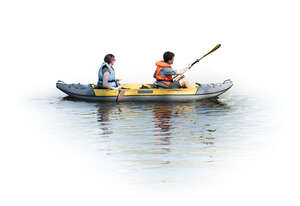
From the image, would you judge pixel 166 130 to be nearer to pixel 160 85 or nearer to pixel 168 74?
pixel 168 74

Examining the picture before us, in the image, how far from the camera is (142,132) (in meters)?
8.29

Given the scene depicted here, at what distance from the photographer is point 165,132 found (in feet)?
27.1

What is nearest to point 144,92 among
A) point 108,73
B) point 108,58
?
point 108,73

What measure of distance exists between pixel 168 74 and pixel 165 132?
399 centimetres

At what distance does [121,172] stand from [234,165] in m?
1.38

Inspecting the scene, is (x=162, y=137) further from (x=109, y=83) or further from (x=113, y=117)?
(x=109, y=83)

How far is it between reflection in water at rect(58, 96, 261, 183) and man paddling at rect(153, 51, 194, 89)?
59 centimetres

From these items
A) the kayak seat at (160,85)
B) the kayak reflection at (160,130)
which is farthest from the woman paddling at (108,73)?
the kayak seat at (160,85)

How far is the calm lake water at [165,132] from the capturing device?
243 inches

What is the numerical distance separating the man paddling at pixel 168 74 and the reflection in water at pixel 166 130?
59 centimetres

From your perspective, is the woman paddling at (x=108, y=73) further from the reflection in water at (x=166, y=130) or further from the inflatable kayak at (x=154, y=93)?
the reflection in water at (x=166, y=130)

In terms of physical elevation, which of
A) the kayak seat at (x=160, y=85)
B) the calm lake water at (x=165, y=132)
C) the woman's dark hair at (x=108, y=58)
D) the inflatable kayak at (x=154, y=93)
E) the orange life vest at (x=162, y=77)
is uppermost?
the woman's dark hair at (x=108, y=58)

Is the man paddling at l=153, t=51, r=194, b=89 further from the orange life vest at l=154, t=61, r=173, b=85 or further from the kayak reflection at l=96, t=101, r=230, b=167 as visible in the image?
the kayak reflection at l=96, t=101, r=230, b=167

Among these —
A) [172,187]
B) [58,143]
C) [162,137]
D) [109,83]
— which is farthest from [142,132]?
[109,83]
